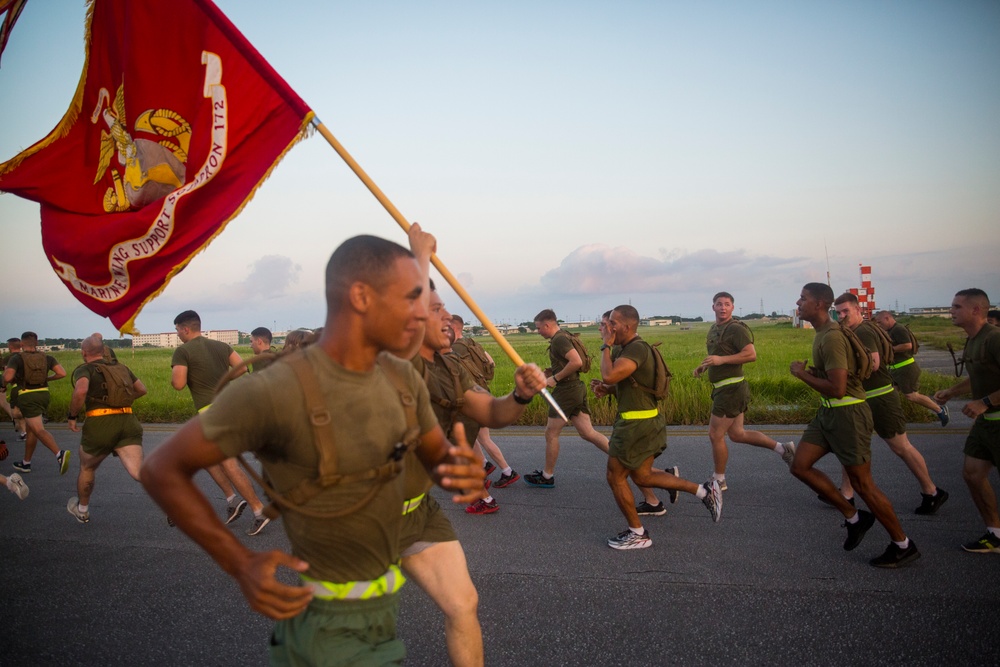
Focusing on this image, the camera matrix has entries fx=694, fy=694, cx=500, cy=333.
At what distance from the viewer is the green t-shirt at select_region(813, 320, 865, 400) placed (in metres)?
5.64

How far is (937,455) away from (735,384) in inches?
127

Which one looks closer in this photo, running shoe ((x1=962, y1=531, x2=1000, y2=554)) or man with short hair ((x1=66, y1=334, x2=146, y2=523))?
running shoe ((x1=962, y1=531, x2=1000, y2=554))

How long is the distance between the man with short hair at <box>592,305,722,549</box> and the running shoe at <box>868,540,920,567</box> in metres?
1.38

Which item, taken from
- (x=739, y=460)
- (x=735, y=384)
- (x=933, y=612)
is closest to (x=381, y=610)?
(x=933, y=612)

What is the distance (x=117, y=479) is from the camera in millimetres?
9883

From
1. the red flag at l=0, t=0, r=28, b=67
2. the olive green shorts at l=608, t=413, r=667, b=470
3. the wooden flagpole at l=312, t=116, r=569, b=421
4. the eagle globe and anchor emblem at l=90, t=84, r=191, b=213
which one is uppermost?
the red flag at l=0, t=0, r=28, b=67

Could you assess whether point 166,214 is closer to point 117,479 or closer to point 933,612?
point 933,612

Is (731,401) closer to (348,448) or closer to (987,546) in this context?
(987,546)

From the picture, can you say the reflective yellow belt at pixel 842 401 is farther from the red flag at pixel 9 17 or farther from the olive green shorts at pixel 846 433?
the red flag at pixel 9 17

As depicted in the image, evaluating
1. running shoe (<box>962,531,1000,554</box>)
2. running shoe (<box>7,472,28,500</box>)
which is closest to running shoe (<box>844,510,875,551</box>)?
running shoe (<box>962,531,1000,554</box>)

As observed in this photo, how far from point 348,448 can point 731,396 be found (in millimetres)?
6434

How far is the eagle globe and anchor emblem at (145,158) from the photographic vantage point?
4242 millimetres

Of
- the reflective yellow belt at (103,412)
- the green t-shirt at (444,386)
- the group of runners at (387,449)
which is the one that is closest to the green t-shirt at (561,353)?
the group of runners at (387,449)

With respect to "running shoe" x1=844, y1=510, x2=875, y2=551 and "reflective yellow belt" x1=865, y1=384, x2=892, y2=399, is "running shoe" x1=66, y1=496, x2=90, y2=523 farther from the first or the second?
"reflective yellow belt" x1=865, y1=384, x2=892, y2=399
